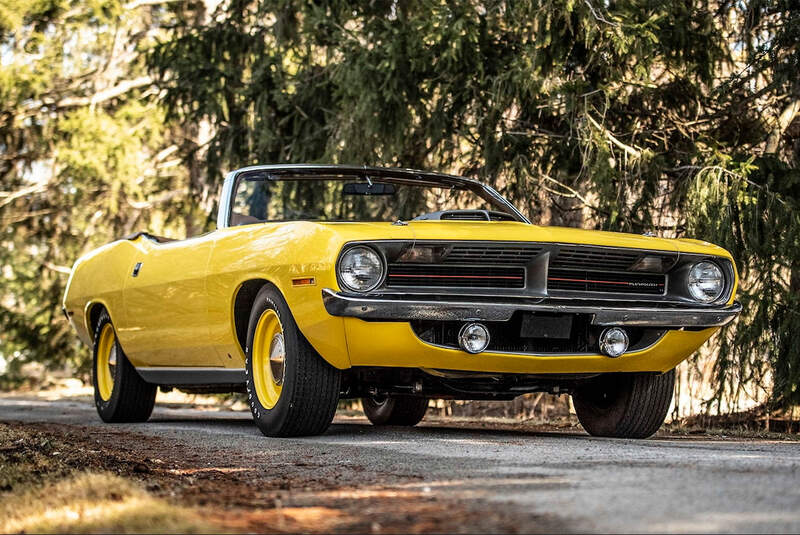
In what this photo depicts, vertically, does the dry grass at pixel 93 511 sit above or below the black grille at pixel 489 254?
below

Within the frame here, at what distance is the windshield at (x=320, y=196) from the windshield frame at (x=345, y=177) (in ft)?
0.04

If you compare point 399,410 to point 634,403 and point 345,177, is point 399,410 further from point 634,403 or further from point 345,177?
point 634,403

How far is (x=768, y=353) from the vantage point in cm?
902

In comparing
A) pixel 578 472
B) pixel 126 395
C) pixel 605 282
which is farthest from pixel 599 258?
pixel 126 395

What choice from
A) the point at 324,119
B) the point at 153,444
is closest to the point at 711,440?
the point at 153,444

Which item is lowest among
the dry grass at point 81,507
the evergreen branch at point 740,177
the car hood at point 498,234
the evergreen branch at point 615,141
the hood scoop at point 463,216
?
the dry grass at point 81,507

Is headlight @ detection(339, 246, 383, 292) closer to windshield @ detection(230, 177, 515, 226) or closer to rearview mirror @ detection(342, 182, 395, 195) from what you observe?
windshield @ detection(230, 177, 515, 226)

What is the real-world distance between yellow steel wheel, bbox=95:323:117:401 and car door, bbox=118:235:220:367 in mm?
584

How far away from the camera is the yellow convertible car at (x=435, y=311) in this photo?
597 centimetres

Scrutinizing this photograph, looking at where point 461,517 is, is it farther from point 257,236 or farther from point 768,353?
point 768,353

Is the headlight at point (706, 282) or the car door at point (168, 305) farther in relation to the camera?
the car door at point (168, 305)

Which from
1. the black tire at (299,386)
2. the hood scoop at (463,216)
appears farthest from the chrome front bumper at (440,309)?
the hood scoop at (463,216)

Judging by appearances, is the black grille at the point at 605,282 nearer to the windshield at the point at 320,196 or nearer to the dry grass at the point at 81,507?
the windshield at the point at 320,196

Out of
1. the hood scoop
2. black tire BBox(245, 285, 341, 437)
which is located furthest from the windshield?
black tire BBox(245, 285, 341, 437)
